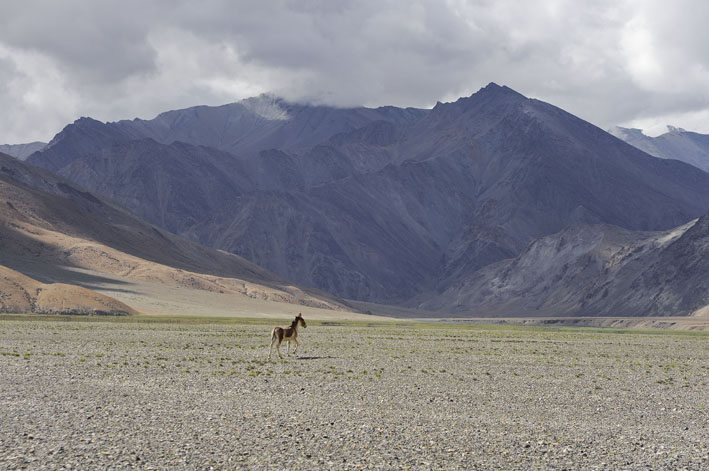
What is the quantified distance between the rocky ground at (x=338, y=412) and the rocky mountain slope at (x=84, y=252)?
10151 centimetres

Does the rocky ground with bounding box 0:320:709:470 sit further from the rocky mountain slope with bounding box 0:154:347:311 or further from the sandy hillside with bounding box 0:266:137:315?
the rocky mountain slope with bounding box 0:154:347:311

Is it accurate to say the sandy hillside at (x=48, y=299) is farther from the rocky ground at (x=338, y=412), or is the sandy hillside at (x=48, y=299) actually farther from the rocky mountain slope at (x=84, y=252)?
the rocky ground at (x=338, y=412)

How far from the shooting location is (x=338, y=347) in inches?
2142

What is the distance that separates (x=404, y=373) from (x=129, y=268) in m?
130

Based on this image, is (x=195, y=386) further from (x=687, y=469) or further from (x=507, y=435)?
(x=687, y=469)

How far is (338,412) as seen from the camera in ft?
81.1

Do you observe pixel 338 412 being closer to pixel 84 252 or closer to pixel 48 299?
pixel 48 299

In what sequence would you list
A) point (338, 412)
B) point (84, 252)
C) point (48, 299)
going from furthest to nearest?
point (84, 252), point (48, 299), point (338, 412)

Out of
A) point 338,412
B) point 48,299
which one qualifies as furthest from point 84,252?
point 338,412

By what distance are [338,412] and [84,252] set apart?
13963 centimetres

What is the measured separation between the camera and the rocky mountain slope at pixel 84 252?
463 feet

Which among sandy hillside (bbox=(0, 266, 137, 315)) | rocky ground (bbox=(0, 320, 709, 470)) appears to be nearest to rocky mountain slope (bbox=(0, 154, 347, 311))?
sandy hillside (bbox=(0, 266, 137, 315))

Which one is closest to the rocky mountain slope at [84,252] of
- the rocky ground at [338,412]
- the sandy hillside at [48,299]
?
the sandy hillside at [48,299]

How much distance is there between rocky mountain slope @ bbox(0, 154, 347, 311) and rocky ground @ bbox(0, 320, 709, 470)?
10151 cm
